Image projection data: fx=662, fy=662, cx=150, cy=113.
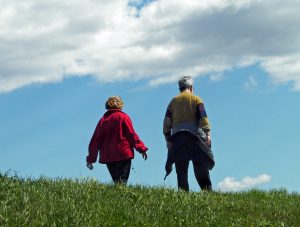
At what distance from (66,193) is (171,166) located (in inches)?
180

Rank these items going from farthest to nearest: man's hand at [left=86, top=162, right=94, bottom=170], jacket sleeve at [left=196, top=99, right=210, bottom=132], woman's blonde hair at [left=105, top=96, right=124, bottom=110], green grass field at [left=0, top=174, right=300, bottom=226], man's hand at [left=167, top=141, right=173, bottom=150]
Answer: man's hand at [left=86, top=162, right=94, bottom=170] → woman's blonde hair at [left=105, top=96, right=124, bottom=110] → man's hand at [left=167, top=141, right=173, bottom=150] → jacket sleeve at [left=196, top=99, right=210, bottom=132] → green grass field at [left=0, top=174, right=300, bottom=226]

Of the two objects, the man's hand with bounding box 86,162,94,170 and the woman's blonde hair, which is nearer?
the woman's blonde hair

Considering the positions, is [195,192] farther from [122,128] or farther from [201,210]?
[122,128]

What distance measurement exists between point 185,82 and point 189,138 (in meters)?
1.20

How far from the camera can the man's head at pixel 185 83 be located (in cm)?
1401

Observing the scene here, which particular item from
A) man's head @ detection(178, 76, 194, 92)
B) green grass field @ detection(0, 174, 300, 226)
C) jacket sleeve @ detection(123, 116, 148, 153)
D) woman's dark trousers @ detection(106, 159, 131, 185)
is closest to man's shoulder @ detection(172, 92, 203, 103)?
man's head @ detection(178, 76, 194, 92)

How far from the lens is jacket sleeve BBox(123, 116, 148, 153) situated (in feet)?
46.2

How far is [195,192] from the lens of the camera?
12219mm

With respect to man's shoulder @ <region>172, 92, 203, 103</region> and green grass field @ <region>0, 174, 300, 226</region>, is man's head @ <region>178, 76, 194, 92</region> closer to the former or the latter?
man's shoulder @ <region>172, 92, 203, 103</region>

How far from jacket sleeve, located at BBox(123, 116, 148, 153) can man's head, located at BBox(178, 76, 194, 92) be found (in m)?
1.36

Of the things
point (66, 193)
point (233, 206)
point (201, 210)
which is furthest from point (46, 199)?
point (233, 206)

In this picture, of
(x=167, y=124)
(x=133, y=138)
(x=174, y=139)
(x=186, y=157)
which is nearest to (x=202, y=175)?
(x=186, y=157)

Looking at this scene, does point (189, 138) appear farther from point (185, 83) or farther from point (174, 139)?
point (185, 83)

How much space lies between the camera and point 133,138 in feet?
46.3
